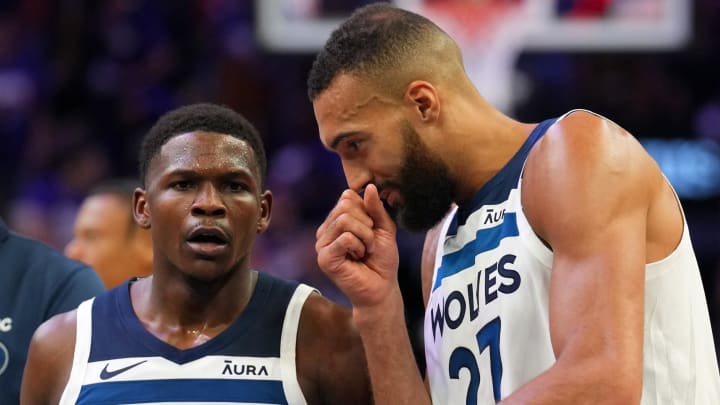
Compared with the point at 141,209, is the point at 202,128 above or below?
above

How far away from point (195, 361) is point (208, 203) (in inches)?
16.4

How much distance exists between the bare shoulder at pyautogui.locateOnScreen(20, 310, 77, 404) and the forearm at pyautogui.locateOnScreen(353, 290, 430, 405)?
0.80m

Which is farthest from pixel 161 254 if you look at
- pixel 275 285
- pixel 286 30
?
pixel 286 30

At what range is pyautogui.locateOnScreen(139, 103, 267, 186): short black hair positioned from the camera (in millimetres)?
3074

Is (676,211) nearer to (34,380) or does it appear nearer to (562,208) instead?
(562,208)

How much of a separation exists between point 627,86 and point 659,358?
689 centimetres

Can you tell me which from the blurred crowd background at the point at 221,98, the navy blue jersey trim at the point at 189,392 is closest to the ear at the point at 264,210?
the navy blue jersey trim at the point at 189,392

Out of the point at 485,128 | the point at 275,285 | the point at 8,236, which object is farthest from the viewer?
the point at 8,236

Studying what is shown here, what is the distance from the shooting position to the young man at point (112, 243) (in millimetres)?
4703

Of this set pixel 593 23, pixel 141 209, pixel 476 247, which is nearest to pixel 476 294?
pixel 476 247

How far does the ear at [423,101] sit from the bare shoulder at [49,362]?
1121 millimetres

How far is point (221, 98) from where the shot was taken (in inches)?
369

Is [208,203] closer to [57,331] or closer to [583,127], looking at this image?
[57,331]

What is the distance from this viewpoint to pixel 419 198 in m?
2.89
